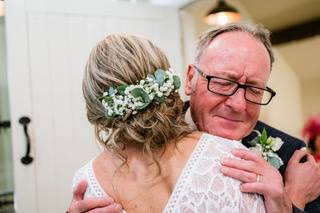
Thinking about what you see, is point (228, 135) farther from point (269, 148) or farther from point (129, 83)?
point (129, 83)

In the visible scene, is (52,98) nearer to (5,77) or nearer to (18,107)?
(18,107)

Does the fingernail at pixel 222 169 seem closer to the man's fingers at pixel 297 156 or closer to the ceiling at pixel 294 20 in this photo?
the man's fingers at pixel 297 156

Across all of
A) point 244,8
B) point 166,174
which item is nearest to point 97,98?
point 166,174

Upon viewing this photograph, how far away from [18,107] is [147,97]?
1.47 meters

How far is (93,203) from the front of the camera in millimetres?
861

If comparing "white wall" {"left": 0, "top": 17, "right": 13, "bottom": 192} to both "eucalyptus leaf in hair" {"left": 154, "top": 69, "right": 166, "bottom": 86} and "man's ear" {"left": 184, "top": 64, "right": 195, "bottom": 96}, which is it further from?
"eucalyptus leaf in hair" {"left": 154, "top": 69, "right": 166, "bottom": 86}

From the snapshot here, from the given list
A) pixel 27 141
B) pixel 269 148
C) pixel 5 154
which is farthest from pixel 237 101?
pixel 5 154

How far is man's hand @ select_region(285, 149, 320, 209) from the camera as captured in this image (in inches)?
40.1

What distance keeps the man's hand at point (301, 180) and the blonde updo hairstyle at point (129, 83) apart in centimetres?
38

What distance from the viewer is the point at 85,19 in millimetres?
2365

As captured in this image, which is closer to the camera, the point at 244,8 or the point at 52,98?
the point at 52,98

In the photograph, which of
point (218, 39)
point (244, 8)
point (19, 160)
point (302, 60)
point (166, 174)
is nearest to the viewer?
point (166, 174)

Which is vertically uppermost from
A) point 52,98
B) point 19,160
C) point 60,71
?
point 60,71

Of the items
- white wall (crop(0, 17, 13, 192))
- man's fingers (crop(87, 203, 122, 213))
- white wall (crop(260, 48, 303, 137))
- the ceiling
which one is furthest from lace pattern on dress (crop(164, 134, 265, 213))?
white wall (crop(260, 48, 303, 137))
